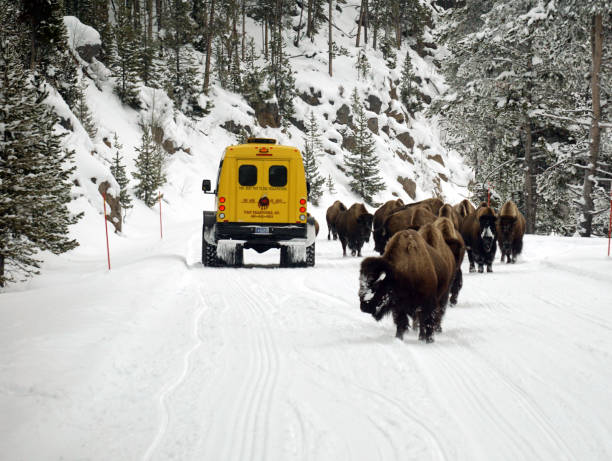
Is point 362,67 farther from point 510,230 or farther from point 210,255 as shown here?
point 210,255

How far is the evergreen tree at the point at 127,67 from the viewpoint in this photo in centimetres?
3891

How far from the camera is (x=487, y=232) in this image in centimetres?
1142

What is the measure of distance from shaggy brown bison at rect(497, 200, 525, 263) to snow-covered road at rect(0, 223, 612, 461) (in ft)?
15.4

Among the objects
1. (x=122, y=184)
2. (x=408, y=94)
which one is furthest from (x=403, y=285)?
(x=408, y=94)

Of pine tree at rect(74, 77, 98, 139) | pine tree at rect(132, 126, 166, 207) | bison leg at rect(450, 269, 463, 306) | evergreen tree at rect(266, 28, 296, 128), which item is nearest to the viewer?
bison leg at rect(450, 269, 463, 306)

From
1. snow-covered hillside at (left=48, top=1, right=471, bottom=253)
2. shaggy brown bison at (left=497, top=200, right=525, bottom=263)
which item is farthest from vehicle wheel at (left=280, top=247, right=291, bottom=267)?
snow-covered hillside at (left=48, top=1, right=471, bottom=253)

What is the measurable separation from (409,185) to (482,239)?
44.5 metres

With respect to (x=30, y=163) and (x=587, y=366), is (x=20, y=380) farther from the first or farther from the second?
(x=30, y=163)

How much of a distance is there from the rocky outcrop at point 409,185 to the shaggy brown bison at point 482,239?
43.0 metres

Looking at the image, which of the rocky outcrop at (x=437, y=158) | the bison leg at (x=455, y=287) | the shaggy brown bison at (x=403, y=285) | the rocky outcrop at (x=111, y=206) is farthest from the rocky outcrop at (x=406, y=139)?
the shaggy brown bison at (x=403, y=285)

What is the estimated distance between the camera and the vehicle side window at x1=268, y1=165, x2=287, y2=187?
491 inches

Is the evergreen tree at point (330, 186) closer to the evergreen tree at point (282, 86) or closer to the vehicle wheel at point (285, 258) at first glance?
the evergreen tree at point (282, 86)

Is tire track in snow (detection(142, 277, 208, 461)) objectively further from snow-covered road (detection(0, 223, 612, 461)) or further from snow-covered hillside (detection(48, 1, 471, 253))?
snow-covered hillside (detection(48, 1, 471, 253))

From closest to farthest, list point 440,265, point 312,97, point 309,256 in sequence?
1. point 440,265
2. point 309,256
3. point 312,97
